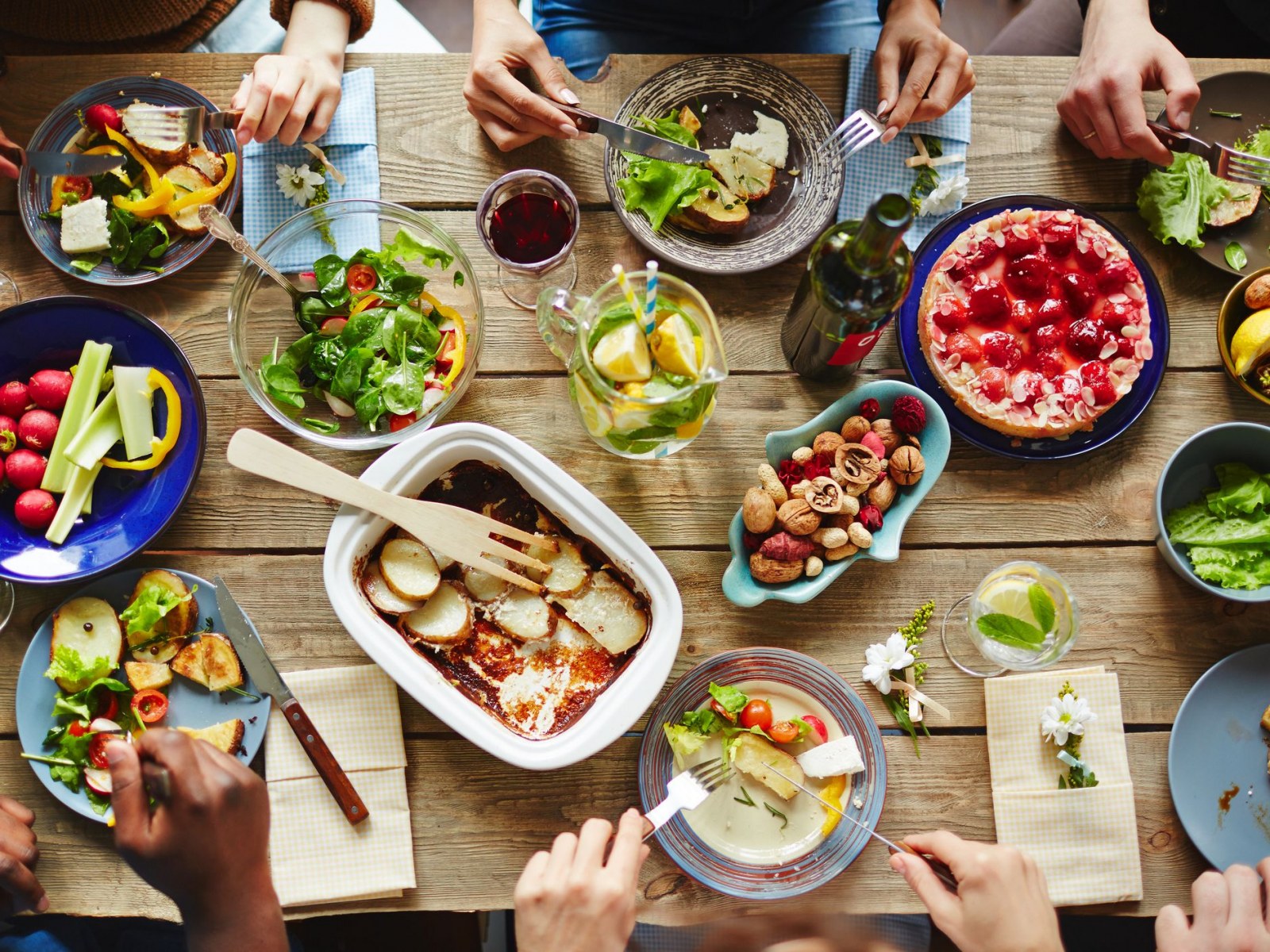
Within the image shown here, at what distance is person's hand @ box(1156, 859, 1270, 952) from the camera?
4.75 ft

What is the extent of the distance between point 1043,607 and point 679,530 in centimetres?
66

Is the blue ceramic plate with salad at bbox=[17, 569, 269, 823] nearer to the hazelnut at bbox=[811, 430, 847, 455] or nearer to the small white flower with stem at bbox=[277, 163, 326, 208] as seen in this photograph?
the small white flower with stem at bbox=[277, 163, 326, 208]

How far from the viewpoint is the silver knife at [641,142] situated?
4.91 ft

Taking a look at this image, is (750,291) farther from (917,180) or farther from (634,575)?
(634,575)

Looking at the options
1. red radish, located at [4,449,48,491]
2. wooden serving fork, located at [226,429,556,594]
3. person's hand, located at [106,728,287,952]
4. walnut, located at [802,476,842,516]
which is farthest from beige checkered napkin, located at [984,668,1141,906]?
red radish, located at [4,449,48,491]

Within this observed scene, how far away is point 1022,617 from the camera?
60.6 inches

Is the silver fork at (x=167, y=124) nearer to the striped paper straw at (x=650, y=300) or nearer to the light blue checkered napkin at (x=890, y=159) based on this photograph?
the striped paper straw at (x=650, y=300)

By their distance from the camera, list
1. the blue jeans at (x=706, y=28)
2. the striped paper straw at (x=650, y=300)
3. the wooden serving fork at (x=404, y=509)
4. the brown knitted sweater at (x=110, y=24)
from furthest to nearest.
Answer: the blue jeans at (x=706, y=28), the brown knitted sweater at (x=110, y=24), the wooden serving fork at (x=404, y=509), the striped paper straw at (x=650, y=300)

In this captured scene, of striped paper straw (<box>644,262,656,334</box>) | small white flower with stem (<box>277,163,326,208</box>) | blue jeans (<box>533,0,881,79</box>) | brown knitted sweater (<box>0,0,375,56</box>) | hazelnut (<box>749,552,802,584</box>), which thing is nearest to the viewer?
striped paper straw (<box>644,262,656,334</box>)

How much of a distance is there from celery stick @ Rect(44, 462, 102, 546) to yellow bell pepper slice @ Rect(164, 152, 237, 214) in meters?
0.49

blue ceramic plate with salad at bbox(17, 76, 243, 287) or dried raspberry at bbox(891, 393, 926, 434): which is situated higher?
blue ceramic plate with salad at bbox(17, 76, 243, 287)

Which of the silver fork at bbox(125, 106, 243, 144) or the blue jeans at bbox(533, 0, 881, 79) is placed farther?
the blue jeans at bbox(533, 0, 881, 79)

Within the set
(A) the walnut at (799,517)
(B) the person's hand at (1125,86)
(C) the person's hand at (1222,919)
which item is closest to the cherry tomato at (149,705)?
(A) the walnut at (799,517)

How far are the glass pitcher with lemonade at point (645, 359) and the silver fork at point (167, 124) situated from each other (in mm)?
712
